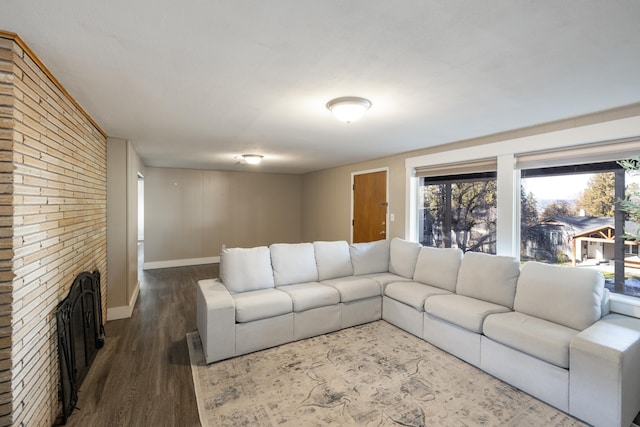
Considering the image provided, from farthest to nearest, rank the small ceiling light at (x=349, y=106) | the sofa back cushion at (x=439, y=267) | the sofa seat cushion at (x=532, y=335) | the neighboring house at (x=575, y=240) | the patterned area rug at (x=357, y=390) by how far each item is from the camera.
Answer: the sofa back cushion at (x=439, y=267)
the neighboring house at (x=575, y=240)
the small ceiling light at (x=349, y=106)
the sofa seat cushion at (x=532, y=335)
the patterned area rug at (x=357, y=390)

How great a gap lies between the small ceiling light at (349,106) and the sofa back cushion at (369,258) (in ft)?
7.07

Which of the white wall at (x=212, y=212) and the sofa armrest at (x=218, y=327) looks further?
the white wall at (x=212, y=212)

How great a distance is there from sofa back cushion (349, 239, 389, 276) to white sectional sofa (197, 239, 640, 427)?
0.02 meters

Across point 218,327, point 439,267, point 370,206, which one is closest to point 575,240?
point 439,267

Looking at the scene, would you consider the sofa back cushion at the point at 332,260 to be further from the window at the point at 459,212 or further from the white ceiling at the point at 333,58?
the white ceiling at the point at 333,58

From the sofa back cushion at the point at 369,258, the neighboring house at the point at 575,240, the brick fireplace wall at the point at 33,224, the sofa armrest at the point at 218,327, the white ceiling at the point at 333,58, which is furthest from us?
the sofa back cushion at the point at 369,258

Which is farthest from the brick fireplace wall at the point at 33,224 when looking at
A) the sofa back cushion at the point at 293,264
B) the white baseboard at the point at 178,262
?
the white baseboard at the point at 178,262

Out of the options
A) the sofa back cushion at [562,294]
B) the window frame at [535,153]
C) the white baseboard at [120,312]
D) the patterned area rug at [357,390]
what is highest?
the window frame at [535,153]

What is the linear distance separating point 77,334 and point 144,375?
633 mm

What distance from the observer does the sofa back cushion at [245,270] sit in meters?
3.27

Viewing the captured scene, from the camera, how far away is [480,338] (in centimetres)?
269

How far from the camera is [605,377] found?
1.94 m

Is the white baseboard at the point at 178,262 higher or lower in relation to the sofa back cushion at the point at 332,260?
lower

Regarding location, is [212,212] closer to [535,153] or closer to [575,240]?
[535,153]
